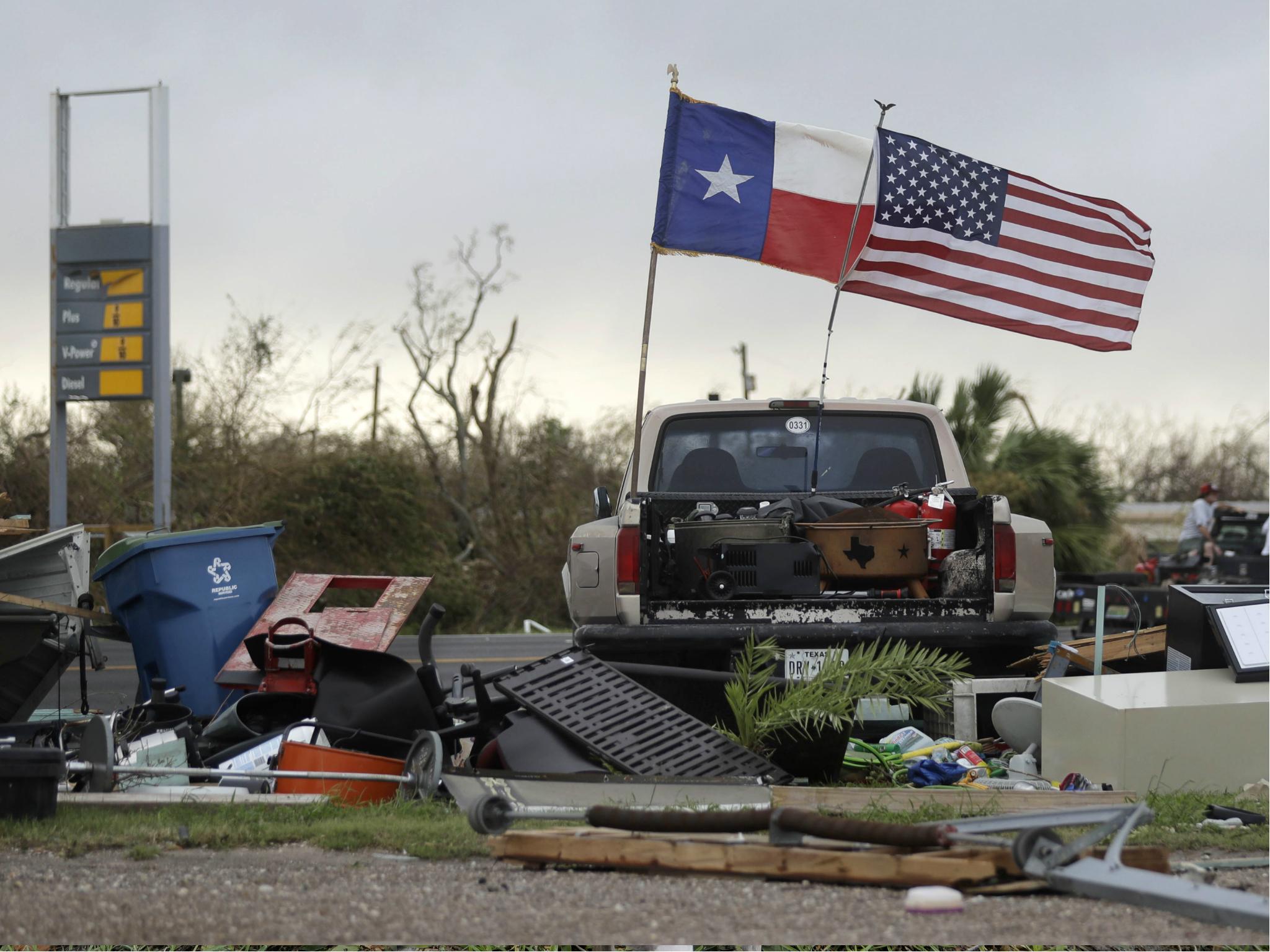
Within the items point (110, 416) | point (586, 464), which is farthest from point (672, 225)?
point (110, 416)

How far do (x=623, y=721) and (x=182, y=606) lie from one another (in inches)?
129

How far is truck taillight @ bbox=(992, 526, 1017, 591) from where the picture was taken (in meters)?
6.18

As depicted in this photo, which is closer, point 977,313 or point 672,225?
point 672,225

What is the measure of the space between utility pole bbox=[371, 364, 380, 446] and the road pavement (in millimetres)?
6019

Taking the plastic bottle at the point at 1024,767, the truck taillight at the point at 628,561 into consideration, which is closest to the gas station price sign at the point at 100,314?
the truck taillight at the point at 628,561

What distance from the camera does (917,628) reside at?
599cm

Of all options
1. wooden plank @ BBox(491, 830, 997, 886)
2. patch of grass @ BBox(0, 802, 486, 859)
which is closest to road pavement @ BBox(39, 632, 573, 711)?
patch of grass @ BBox(0, 802, 486, 859)

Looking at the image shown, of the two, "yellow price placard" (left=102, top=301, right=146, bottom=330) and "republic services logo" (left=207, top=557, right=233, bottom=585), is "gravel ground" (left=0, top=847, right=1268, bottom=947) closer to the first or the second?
"republic services logo" (left=207, top=557, right=233, bottom=585)

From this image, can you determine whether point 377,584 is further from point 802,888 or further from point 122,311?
point 122,311

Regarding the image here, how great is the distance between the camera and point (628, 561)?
6.15 metres

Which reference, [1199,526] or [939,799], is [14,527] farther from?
[1199,526]

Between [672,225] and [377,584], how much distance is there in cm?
273

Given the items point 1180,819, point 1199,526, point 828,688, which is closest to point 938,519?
point 828,688

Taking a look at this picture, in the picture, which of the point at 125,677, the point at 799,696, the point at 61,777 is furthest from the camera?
the point at 125,677
